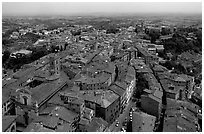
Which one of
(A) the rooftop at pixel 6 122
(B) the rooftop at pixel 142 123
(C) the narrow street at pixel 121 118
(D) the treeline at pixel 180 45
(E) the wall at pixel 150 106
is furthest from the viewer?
(D) the treeline at pixel 180 45

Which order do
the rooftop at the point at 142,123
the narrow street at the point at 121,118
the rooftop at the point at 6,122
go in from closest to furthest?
the rooftop at the point at 6,122
the rooftop at the point at 142,123
the narrow street at the point at 121,118

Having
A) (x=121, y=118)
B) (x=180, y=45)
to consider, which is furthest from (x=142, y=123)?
(x=180, y=45)

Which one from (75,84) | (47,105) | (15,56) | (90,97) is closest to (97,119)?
(90,97)

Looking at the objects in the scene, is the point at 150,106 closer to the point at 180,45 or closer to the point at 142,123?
the point at 142,123

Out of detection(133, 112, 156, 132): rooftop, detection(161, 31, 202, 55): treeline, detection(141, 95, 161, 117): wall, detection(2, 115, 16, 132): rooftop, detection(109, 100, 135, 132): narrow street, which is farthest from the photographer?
detection(161, 31, 202, 55): treeline

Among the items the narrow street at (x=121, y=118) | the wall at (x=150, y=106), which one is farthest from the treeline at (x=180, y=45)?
the wall at (x=150, y=106)

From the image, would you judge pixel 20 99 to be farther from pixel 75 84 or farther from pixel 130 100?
pixel 130 100

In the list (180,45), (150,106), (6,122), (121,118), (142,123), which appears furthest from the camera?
(180,45)

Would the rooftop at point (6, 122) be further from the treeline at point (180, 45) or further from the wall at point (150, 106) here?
the treeline at point (180, 45)

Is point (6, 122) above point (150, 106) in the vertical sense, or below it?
above

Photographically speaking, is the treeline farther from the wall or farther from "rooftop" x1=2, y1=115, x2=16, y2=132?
"rooftop" x1=2, y1=115, x2=16, y2=132

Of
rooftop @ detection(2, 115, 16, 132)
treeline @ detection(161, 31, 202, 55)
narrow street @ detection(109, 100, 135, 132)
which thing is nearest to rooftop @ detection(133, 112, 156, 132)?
narrow street @ detection(109, 100, 135, 132)
